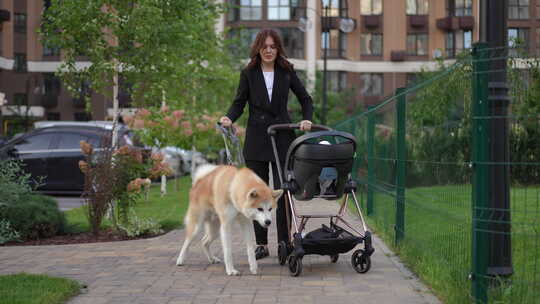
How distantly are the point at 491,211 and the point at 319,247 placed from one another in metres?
2.28

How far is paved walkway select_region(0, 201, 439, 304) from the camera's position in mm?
6145

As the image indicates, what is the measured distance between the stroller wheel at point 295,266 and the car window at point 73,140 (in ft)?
42.2

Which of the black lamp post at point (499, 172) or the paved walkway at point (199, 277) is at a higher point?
the black lamp post at point (499, 172)

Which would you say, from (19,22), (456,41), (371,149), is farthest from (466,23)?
(371,149)

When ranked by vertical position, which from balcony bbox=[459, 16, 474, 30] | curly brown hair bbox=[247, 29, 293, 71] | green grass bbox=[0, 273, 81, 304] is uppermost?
balcony bbox=[459, 16, 474, 30]

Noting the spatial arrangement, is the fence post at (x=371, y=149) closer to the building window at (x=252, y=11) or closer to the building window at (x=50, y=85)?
the building window at (x=252, y=11)

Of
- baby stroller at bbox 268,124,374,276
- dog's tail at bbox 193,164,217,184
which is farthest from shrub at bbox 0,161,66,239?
baby stroller at bbox 268,124,374,276

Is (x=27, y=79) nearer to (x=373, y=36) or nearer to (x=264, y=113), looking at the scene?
(x=373, y=36)

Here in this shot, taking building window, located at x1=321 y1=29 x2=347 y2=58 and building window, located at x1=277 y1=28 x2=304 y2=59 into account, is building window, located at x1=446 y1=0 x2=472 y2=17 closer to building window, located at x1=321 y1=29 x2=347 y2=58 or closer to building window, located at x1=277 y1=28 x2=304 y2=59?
building window, located at x1=321 y1=29 x2=347 y2=58

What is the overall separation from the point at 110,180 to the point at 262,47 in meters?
3.27

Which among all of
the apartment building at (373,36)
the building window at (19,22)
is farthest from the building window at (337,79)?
the building window at (19,22)

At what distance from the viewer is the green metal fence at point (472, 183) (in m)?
5.11

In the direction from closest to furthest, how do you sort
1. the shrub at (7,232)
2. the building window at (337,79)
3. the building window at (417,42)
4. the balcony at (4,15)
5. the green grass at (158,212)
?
the shrub at (7,232)
the green grass at (158,212)
the balcony at (4,15)
the building window at (337,79)
the building window at (417,42)

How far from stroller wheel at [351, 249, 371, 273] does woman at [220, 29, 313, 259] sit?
973 millimetres
